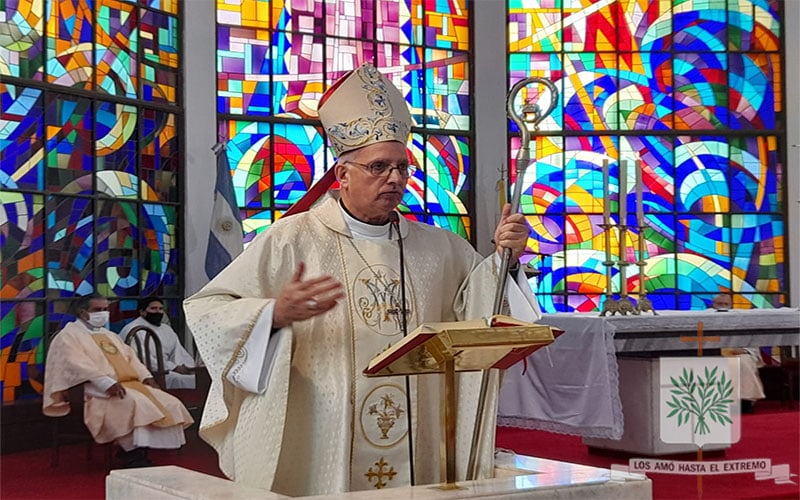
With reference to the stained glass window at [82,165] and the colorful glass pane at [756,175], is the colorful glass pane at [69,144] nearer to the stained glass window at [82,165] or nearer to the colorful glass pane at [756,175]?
the stained glass window at [82,165]

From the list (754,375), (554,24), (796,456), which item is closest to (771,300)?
(754,375)

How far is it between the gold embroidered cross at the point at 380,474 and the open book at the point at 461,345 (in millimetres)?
540

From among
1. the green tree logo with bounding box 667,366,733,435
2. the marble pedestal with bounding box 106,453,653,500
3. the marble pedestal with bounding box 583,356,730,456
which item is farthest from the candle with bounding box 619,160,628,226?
the marble pedestal with bounding box 106,453,653,500

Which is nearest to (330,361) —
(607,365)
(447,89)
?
(607,365)

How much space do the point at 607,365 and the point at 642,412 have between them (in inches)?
26.6

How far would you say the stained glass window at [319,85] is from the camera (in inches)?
377

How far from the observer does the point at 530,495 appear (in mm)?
2395

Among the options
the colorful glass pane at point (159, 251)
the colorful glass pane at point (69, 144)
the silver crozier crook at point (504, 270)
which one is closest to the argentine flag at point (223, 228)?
the colorful glass pane at point (159, 251)

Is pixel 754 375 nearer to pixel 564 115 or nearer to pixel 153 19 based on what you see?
pixel 564 115

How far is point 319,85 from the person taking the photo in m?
10.0

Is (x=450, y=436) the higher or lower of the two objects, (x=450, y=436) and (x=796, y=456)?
the higher

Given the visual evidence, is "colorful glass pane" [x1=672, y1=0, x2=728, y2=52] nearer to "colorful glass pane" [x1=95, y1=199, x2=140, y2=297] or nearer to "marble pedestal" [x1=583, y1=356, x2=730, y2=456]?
"marble pedestal" [x1=583, y1=356, x2=730, y2=456]

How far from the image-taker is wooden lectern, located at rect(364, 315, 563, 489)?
244cm

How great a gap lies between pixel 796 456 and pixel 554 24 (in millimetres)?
5540
